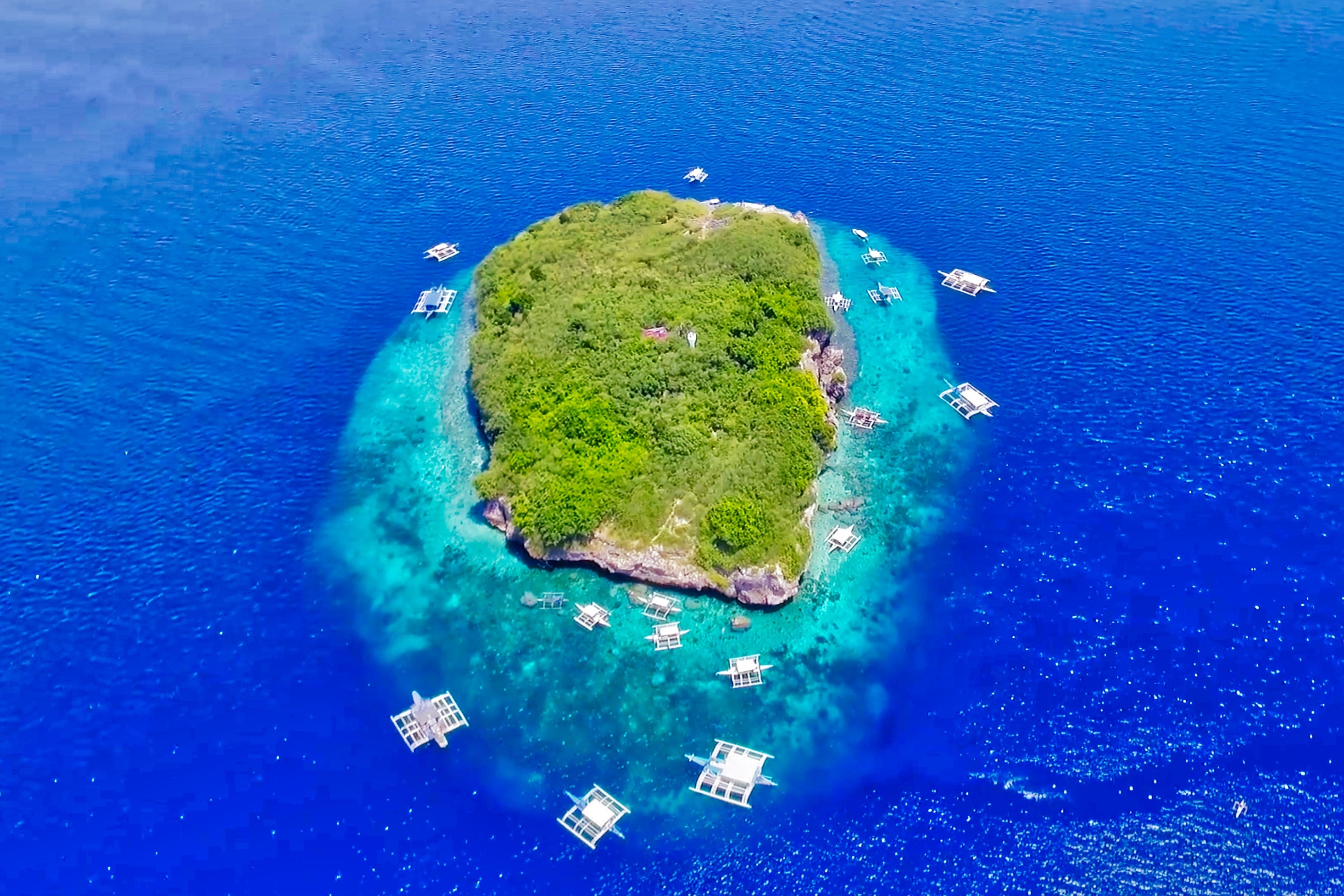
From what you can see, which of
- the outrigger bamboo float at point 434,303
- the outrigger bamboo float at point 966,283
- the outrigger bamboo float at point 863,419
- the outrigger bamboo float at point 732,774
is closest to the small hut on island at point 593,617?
the outrigger bamboo float at point 732,774

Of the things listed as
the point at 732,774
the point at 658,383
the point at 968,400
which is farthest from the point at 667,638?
the point at 968,400

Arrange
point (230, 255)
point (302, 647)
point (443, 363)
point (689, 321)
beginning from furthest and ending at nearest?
1. point (230, 255)
2. point (443, 363)
3. point (689, 321)
4. point (302, 647)

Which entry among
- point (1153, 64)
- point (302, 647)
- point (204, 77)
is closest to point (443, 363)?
point (302, 647)

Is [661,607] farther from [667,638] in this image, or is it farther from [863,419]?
[863,419]

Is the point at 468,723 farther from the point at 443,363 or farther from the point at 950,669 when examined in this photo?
the point at 443,363

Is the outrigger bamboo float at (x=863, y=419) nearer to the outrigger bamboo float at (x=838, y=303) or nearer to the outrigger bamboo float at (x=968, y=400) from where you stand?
the outrigger bamboo float at (x=968, y=400)

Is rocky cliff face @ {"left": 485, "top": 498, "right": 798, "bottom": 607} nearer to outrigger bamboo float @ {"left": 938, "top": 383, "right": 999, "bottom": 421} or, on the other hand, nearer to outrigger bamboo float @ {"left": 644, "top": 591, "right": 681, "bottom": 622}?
outrigger bamboo float @ {"left": 644, "top": 591, "right": 681, "bottom": 622}
